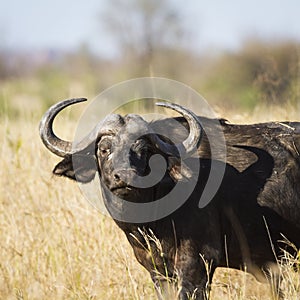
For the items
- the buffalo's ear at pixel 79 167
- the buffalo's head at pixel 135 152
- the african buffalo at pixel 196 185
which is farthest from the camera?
the buffalo's ear at pixel 79 167

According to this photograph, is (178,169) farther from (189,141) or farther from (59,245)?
(59,245)

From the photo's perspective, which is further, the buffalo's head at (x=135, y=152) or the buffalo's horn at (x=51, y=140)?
the buffalo's horn at (x=51, y=140)

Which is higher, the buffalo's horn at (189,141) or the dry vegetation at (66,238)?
the buffalo's horn at (189,141)

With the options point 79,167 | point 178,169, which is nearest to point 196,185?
point 178,169

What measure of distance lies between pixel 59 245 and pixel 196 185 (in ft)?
6.38

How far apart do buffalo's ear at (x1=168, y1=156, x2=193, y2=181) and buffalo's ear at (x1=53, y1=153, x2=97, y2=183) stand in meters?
0.66

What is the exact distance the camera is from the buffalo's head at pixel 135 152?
4840mm

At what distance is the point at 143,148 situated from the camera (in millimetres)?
5004

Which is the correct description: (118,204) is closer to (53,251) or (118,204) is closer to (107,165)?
(107,165)

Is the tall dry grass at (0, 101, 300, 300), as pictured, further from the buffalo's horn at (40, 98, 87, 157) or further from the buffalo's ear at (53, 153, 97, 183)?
the buffalo's horn at (40, 98, 87, 157)

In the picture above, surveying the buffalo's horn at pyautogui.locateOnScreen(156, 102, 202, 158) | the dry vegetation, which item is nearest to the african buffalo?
the buffalo's horn at pyautogui.locateOnScreen(156, 102, 202, 158)

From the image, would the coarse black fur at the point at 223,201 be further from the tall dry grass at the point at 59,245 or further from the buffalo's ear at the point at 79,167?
the tall dry grass at the point at 59,245

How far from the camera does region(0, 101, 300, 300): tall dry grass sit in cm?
556

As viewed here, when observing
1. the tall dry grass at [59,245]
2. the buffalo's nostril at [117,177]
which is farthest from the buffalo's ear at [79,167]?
the buffalo's nostril at [117,177]
